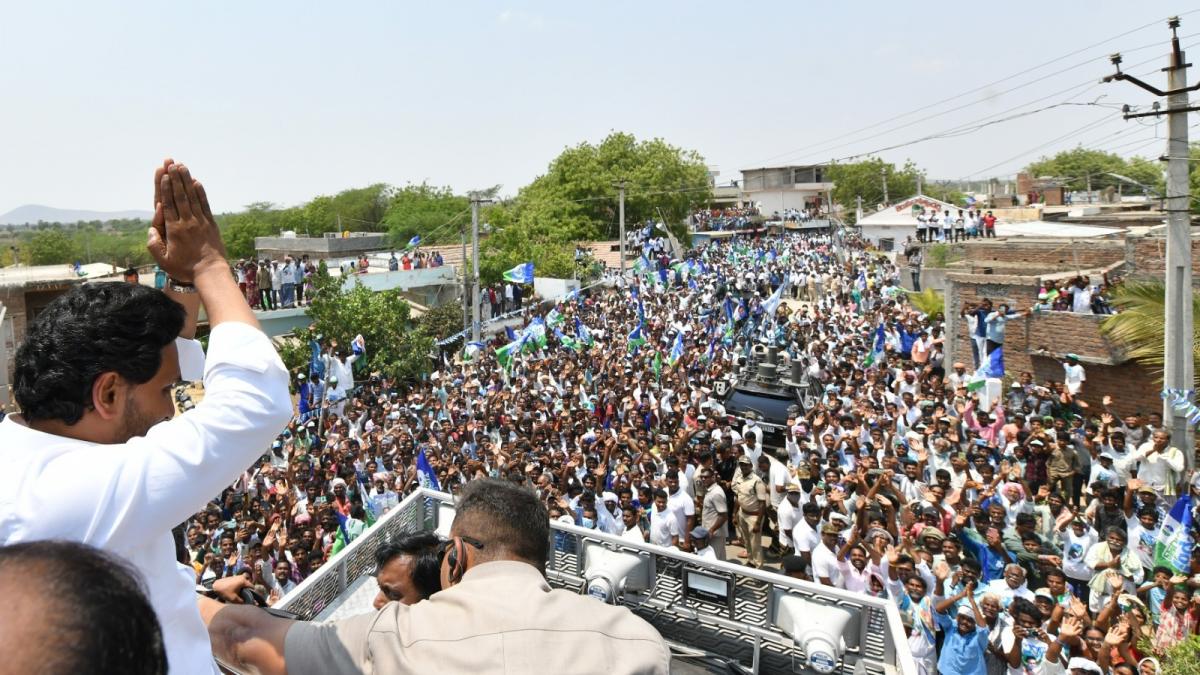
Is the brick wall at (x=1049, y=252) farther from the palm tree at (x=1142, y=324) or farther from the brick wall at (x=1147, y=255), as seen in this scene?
the palm tree at (x=1142, y=324)

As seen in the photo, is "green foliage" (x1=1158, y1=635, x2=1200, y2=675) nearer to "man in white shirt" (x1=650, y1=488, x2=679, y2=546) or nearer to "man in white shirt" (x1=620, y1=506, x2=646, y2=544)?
"man in white shirt" (x1=650, y1=488, x2=679, y2=546)

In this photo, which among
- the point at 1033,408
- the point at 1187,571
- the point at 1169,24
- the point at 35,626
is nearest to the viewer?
the point at 35,626

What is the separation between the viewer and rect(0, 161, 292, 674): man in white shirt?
127 centimetres

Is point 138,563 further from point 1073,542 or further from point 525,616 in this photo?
point 1073,542

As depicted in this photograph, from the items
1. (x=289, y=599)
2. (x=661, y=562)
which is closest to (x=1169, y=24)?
(x=661, y=562)

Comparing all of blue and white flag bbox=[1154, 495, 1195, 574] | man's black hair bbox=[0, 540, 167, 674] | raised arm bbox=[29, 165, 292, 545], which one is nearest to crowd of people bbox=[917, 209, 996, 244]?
blue and white flag bbox=[1154, 495, 1195, 574]

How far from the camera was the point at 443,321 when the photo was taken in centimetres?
2447

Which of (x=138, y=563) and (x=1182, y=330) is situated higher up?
(x=138, y=563)

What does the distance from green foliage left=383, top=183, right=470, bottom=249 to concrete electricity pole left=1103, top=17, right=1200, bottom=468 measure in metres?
40.7

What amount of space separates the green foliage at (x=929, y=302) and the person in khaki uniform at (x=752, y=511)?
1090 centimetres

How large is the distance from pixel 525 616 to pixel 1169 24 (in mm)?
9871

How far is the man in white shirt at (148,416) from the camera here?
1.27m

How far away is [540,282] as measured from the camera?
96.8 feet

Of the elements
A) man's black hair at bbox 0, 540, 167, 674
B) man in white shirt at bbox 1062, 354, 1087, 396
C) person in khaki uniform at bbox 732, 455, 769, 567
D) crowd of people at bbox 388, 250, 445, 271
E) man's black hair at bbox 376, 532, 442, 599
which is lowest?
person in khaki uniform at bbox 732, 455, 769, 567
